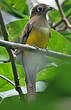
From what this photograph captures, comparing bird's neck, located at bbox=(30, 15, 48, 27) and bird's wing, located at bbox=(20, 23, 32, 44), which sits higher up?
bird's neck, located at bbox=(30, 15, 48, 27)

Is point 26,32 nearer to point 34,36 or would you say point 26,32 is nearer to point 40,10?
point 34,36

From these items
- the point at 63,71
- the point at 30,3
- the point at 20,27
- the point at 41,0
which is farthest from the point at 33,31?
the point at 63,71

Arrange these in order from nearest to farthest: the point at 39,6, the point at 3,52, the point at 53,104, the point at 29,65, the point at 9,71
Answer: the point at 53,104 < the point at 9,71 < the point at 3,52 < the point at 29,65 < the point at 39,6

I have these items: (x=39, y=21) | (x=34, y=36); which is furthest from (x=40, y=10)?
(x=34, y=36)

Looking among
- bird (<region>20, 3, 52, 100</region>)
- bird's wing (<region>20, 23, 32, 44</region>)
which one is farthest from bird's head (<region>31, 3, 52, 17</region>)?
bird's wing (<region>20, 23, 32, 44</region>)

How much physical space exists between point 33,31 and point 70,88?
2.18 m

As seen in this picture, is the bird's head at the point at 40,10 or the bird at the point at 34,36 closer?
the bird at the point at 34,36

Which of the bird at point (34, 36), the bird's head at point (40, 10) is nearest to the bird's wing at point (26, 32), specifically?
the bird at point (34, 36)

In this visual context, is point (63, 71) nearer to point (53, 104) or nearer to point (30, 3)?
point (53, 104)

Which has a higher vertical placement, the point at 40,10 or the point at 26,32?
the point at 40,10

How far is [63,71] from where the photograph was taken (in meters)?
0.23

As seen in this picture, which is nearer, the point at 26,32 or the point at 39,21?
the point at 26,32

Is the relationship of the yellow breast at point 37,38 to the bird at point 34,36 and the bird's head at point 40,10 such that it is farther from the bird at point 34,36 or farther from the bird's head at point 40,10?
the bird's head at point 40,10

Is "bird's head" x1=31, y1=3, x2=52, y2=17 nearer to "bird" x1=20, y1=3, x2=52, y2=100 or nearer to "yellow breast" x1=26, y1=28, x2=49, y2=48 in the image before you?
"bird" x1=20, y1=3, x2=52, y2=100
